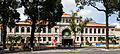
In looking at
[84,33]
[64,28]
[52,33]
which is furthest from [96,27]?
[52,33]

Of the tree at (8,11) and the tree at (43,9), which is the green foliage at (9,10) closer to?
the tree at (8,11)

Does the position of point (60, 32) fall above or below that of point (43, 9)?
below

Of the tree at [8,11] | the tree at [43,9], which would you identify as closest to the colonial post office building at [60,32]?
the tree at [8,11]

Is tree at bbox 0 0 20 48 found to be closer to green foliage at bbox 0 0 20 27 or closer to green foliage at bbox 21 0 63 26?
green foliage at bbox 0 0 20 27

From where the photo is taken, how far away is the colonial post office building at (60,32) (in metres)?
56.2

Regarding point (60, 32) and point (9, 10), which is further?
point (60, 32)

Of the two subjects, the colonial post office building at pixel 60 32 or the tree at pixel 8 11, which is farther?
the colonial post office building at pixel 60 32

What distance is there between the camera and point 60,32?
57.6 m

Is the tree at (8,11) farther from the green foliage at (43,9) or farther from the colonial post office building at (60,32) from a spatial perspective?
the colonial post office building at (60,32)

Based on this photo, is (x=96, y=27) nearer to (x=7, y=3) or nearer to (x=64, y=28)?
(x=64, y=28)

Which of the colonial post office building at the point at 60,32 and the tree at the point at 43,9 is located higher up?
the tree at the point at 43,9

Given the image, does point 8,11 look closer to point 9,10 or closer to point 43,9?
point 9,10

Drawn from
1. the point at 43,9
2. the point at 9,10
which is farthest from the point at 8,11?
the point at 43,9

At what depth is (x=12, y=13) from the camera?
31.1m
